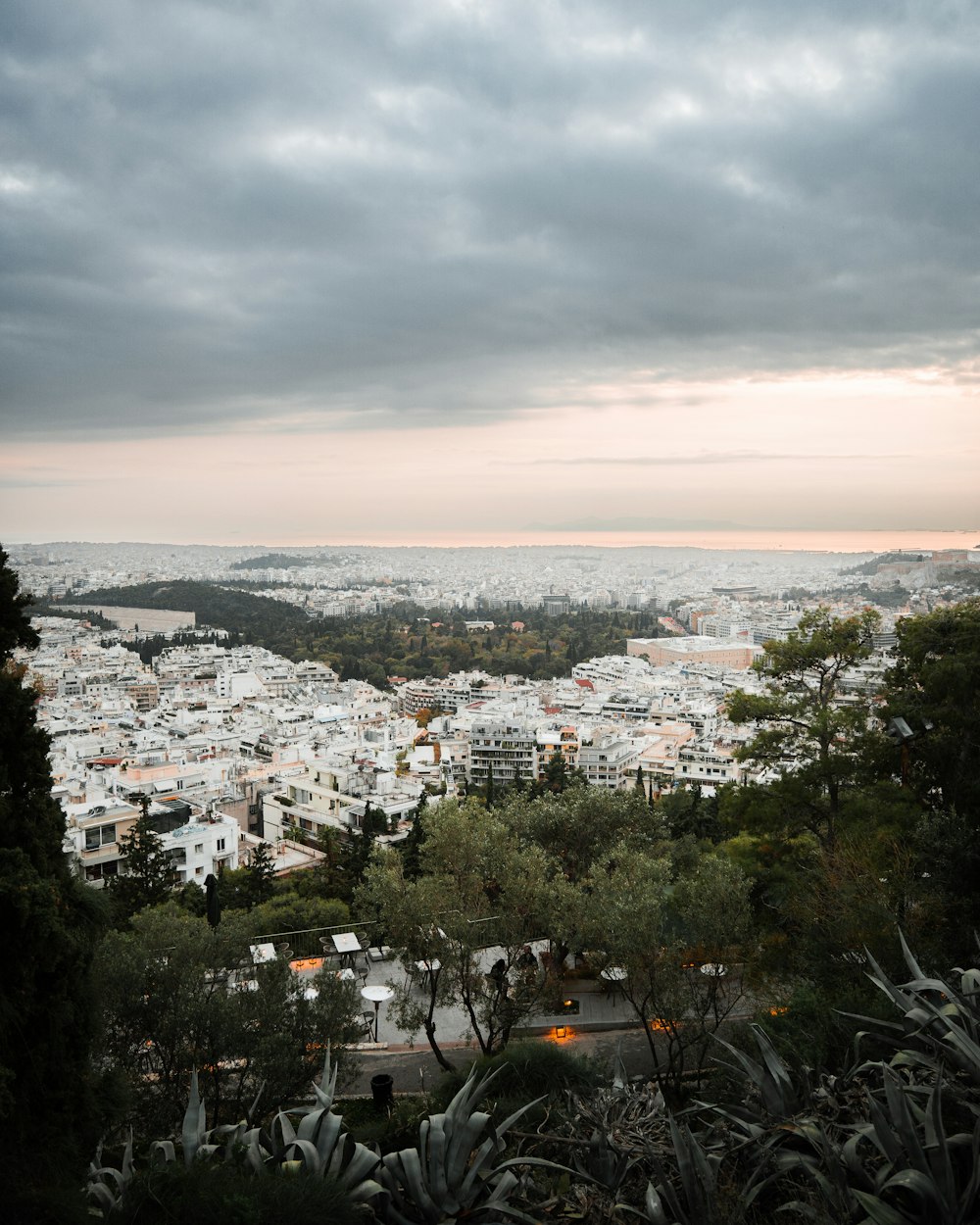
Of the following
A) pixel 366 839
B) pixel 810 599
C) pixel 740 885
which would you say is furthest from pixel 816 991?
pixel 810 599

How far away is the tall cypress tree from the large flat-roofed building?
73.4 meters

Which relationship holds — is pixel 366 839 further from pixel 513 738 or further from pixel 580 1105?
pixel 513 738

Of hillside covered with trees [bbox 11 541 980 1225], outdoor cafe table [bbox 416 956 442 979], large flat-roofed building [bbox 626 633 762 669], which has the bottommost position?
large flat-roofed building [bbox 626 633 762 669]

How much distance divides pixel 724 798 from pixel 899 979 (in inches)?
148

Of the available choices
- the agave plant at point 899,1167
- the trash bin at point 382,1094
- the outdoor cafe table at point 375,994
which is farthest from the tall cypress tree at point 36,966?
the outdoor cafe table at point 375,994

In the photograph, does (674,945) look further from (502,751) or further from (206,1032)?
(502,751)

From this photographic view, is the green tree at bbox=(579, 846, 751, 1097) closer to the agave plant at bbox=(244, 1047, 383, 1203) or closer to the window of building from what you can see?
the agave plant at bbox=(244, 1047, 383, 1203)

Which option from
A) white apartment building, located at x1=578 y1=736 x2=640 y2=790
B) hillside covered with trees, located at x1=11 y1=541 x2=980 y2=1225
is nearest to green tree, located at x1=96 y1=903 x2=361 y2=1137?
hillside covered with trees, located at x1=11 y1=541 x2=980 y2=1225

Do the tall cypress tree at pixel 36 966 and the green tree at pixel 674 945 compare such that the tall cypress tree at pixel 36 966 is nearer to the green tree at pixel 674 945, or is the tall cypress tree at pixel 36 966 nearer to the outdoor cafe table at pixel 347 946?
the green tree at pixel 674 945

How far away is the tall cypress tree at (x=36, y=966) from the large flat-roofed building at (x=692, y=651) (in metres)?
73.4

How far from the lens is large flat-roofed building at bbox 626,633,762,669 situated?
76.6 meters

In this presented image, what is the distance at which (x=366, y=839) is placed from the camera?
15320 mm

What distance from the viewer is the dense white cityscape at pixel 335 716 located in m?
23.7

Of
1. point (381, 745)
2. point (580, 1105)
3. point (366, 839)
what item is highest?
point (580, 1105)
